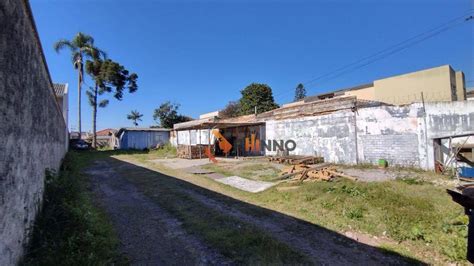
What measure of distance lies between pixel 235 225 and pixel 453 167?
9.02 metres

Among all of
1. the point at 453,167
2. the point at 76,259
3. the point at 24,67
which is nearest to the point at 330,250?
the point at 76,259

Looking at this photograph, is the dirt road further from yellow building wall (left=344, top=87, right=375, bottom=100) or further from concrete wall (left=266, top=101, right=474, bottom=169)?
yellow building wall (left=344, top=87, right=375, bottom=100)

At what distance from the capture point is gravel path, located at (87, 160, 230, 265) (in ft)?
11.8

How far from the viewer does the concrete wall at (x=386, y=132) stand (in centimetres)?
983

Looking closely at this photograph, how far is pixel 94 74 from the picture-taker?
2738 centimetres

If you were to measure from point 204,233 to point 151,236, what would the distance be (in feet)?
2.92

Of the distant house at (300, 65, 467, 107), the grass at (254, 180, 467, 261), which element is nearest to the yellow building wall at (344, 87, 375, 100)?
the distant house at (300, 65, 467, 107)

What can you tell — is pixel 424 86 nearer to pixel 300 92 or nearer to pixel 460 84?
pixel 460 84

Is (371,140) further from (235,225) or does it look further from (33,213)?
(33,213)

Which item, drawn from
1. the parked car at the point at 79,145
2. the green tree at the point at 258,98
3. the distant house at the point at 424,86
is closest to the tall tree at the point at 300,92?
the green tree at the point at 258,98

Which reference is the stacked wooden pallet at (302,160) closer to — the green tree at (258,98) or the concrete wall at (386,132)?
the concrete wall at (386,132)

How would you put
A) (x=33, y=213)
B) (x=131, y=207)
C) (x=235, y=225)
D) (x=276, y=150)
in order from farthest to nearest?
(x=276, y=150) → (x=131, y=207) → (x=235, y=225) → (x=33, y=213)

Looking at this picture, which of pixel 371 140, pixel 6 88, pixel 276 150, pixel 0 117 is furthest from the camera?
pixel 276 150

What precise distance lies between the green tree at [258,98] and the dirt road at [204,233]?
35086 millimetres
